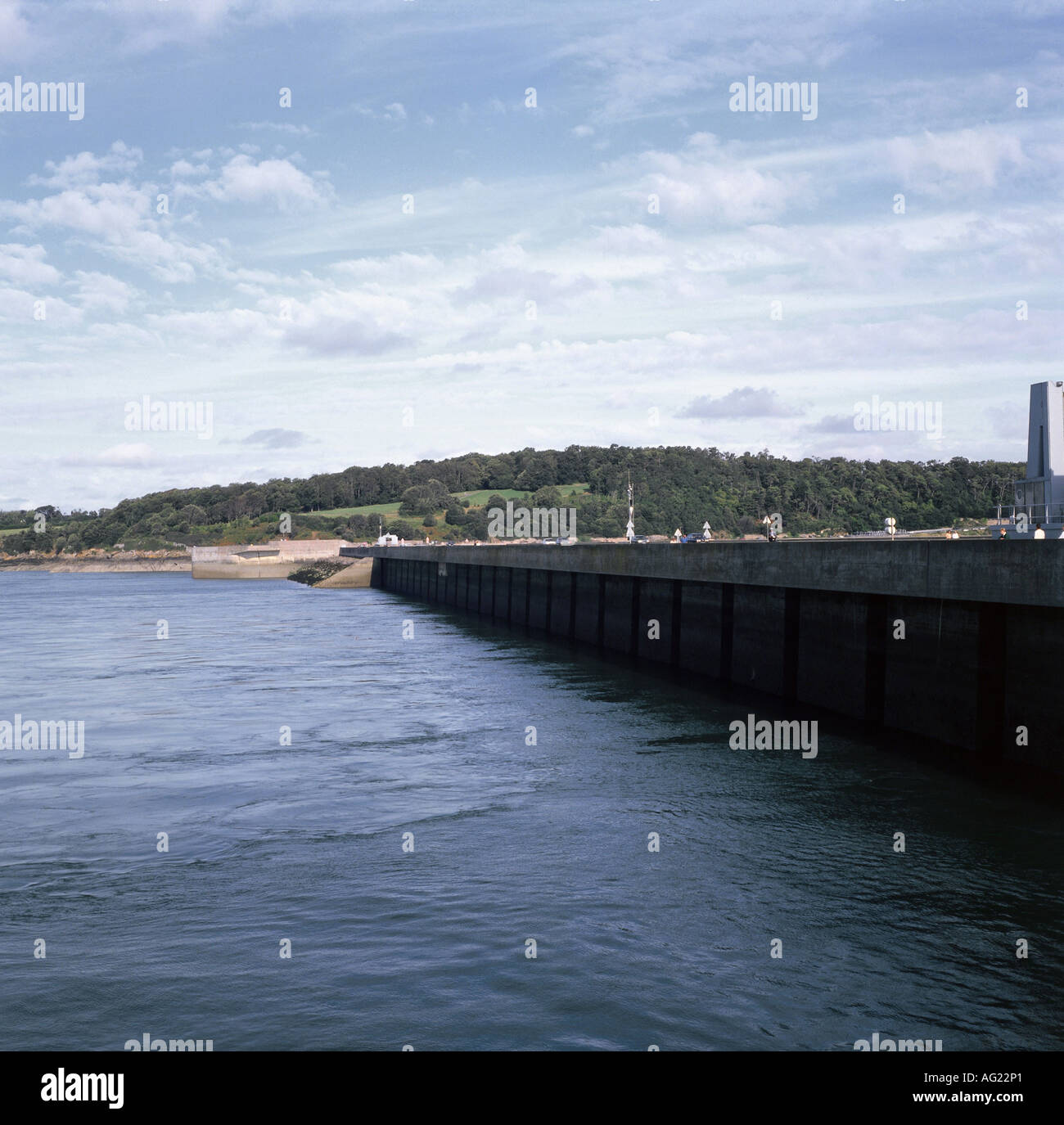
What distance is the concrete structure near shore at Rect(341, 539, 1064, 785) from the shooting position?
57.8 feet

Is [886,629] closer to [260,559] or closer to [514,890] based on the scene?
[514,890]

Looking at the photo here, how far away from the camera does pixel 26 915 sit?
505 inches

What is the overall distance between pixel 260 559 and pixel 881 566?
159 m

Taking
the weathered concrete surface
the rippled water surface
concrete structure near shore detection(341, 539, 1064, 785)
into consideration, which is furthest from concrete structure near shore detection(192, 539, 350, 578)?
the rippled water surface

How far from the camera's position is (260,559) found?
17238 cm

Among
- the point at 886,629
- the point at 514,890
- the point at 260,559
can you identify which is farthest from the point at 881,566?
the point at 260,559

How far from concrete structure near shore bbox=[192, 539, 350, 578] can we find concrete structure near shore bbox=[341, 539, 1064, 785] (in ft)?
445

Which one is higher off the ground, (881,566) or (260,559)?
(881,566)

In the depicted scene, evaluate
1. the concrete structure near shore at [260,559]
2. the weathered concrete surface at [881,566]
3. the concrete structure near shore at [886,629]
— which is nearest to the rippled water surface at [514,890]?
the concrete structure near shore at [886,629]

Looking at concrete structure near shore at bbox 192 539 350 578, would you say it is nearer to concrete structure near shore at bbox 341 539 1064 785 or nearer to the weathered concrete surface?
concrete structure near shore at bbox 341 539 1064 785

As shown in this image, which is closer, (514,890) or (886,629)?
(514,890)

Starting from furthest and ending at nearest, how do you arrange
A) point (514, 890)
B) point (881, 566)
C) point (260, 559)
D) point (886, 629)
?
point (260, 559), point (886, 629), point (881, 566), point (514, 890)

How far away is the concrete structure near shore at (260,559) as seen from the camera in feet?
558

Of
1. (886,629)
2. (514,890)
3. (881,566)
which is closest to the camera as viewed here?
(514,890)
